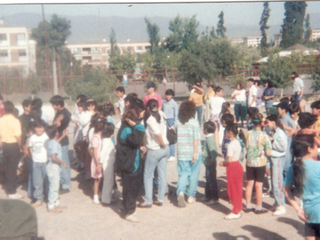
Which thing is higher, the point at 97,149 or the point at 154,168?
the point at 97,149

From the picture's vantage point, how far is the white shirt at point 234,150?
13.6 ft

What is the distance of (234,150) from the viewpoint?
13.6 feet

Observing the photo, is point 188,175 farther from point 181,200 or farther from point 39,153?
point 39,153

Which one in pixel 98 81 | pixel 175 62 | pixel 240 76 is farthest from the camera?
pixel 240 76

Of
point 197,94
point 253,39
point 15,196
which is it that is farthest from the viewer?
point 253,39

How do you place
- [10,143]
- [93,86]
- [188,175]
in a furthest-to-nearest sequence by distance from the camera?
[93,86], [10,143], [188,175]

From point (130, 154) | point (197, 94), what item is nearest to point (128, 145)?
point (130, 154)

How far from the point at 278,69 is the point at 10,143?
Result: 15.2m

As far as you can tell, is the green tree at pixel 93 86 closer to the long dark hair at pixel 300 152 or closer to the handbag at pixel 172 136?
the handbag at pixel 172 136

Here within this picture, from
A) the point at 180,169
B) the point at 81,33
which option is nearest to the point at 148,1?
the point at 81,33

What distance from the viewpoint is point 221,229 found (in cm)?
402

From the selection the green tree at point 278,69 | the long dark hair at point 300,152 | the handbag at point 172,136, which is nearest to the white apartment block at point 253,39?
the handbag at point 172,136

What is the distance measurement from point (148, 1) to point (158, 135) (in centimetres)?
168

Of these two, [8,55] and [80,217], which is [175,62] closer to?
[8,55]
